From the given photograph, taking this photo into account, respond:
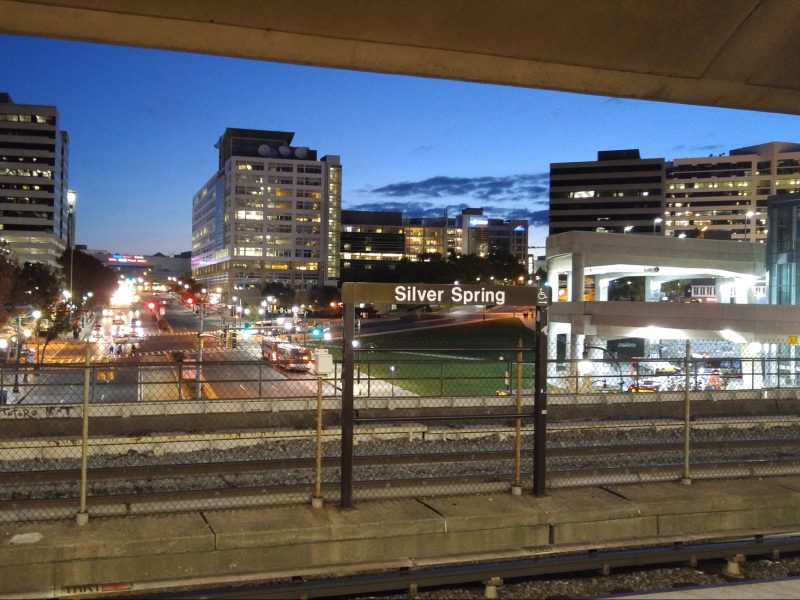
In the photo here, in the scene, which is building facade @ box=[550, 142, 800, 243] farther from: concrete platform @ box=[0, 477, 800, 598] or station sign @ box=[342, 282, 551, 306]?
station sign @ box=[342, 282, 551, 306]

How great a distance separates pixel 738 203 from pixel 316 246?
9341 cm

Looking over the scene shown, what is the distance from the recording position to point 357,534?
6965 mm

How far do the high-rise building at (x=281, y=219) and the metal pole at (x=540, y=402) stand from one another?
12430 cm

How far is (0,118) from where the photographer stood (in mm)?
122750

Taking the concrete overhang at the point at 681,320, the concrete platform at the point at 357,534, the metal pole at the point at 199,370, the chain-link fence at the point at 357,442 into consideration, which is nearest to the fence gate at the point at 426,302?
the chain-link fence at the point at 357,442

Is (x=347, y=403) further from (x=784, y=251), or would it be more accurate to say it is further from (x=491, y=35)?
(x=784, y=251)

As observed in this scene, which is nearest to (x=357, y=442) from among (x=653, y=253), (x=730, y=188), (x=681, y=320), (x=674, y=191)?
(x=681, y=320)

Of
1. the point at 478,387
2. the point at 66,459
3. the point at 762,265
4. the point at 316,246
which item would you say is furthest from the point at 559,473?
the point at 316,246

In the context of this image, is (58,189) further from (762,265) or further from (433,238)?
(762,265)

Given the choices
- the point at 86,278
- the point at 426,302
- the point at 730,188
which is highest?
the point at 730,188

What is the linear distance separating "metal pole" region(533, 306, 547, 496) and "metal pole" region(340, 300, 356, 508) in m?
2.05

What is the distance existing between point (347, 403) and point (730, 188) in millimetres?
168277

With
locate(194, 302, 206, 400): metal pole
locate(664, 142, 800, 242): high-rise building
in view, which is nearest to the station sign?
locate(194, 302, 206, 400): metal pole

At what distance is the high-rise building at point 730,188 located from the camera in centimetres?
15275
